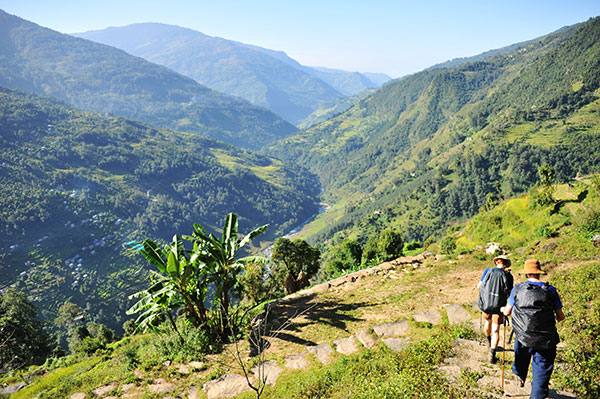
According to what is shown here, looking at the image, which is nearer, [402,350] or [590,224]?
[402,350]

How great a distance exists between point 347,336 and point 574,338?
299 inches

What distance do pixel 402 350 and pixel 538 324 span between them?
4970 millimetres

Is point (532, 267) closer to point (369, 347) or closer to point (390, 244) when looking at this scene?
point (369, 347)

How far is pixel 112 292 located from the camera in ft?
536

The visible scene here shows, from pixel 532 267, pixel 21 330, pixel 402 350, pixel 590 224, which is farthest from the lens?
pixel 21 330

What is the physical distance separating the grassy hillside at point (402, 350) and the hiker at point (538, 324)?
3.54 feet

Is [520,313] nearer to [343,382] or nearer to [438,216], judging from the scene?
[343,382]

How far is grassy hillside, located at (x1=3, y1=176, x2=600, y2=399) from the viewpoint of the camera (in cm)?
756

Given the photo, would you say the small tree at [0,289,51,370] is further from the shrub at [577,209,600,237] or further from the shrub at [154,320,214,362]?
the shrub at [577,209,600,237]

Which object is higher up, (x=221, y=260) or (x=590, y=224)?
(x=221, y=260)

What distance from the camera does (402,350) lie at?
10117mm

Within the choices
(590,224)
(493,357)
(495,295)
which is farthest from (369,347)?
(590,224)

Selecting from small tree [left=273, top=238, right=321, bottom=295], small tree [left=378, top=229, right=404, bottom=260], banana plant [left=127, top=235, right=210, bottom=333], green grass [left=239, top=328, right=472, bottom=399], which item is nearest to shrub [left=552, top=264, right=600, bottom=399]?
green grass [left=239, top=328, right=472, bottom=399]

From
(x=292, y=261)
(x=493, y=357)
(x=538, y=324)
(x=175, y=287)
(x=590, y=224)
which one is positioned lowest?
(x=292, y=261)
